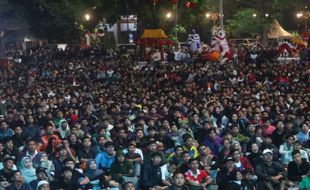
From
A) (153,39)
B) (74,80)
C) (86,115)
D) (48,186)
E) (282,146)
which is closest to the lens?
(48,186)

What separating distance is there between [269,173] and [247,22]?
153 feet

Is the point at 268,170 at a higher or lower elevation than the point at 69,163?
lower

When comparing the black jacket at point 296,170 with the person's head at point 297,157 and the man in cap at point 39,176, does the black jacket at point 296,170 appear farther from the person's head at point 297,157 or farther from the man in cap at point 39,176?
the man in cap at point 39,176

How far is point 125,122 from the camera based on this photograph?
16.4m

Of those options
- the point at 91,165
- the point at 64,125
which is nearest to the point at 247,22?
the point at 64,125

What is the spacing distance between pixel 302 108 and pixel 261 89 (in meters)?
5.31

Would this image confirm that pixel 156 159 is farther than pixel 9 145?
No

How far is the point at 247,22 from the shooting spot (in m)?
58.2

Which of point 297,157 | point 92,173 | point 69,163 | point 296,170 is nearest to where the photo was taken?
point 69,163

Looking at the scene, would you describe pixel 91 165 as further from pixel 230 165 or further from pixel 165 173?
pixel 230 165

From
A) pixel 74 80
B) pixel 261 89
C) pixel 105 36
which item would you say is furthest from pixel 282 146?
pixel 105 36

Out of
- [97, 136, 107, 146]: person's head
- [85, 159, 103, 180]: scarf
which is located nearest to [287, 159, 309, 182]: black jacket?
[85, 159, 103, 180]: scarf

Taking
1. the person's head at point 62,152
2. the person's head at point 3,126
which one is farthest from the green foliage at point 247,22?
the person's head at point 62,152

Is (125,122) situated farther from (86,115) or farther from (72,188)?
(72,188)
